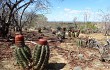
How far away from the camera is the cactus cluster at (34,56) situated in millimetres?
9195

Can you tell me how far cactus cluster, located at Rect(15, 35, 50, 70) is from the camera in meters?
9.20

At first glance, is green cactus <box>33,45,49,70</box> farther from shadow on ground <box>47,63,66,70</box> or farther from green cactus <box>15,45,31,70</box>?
shadow on ground <box>47,63,66,70</box>

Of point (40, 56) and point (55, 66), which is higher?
point (40, 56)

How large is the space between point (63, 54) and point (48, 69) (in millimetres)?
3133

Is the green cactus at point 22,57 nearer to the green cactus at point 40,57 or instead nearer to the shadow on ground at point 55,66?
the green cactus at point 40,57

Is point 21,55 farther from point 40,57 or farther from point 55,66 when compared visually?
point 55,66

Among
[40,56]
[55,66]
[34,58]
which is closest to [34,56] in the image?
[34,58]

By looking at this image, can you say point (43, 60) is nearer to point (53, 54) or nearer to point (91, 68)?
point (91, 68)

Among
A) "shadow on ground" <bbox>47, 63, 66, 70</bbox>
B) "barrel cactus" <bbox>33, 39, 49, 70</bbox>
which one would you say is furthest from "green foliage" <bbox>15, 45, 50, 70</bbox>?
"shadow on ground" <bbox>47, 63, 66, 70</bbox>

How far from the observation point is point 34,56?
364 inches

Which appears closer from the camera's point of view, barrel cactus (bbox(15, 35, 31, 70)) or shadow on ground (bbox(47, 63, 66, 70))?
barrel cactus (bbox(15, 35, 31, 70))

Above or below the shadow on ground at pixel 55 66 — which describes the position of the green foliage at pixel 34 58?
above

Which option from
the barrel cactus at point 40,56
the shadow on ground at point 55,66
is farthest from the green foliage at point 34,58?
the shadow on ground at point 55,66

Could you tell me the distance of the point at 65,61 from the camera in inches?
436
